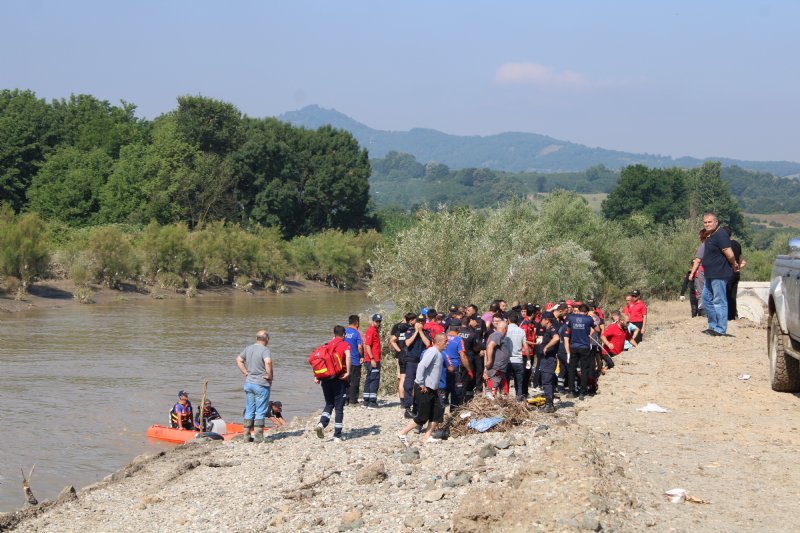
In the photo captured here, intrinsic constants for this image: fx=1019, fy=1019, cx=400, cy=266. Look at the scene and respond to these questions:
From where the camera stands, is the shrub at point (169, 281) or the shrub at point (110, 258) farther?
the shrub at point (169, 281)

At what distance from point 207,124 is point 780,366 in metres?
69.4

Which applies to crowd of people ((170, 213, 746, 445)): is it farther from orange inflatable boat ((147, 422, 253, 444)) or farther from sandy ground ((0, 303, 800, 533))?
orange inflatable boat ((147, 422, 253, 444))

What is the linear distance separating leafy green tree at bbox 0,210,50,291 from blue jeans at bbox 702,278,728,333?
36383 mm

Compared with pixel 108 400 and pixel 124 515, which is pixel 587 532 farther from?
pixel 108 400

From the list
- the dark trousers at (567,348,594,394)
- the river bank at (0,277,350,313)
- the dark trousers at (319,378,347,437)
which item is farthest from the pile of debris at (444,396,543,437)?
the river bank at (0,277,350,313)

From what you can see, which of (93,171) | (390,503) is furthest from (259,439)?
(93,171)

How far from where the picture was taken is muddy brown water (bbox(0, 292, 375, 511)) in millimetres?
18844

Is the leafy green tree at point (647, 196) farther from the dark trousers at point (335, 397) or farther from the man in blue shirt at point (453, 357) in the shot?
the dark trousers at point (335, 397)

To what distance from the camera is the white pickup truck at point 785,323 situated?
40.4 feet

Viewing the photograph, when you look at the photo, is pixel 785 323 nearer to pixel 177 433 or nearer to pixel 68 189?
pixel 177 433

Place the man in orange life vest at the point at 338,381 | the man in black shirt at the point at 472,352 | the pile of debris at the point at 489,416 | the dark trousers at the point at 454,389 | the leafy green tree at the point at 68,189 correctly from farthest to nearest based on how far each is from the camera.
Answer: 1. the leafy green tree at the point at 68,189
2. the man in black shirt at the point at 472,352
3. the dark trousers at the point at 454,389
4. the man in orange life vest at the point at 338,381
5. the pile of debris at the point at 489,416

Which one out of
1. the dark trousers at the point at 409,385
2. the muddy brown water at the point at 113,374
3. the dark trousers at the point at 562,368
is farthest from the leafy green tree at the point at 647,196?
the dark trousers at the point at 409,385

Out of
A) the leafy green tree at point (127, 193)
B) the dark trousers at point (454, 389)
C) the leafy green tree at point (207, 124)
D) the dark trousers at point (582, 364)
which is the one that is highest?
the leafy green tree at point (207, 124)

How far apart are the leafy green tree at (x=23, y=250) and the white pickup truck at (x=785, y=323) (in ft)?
129
